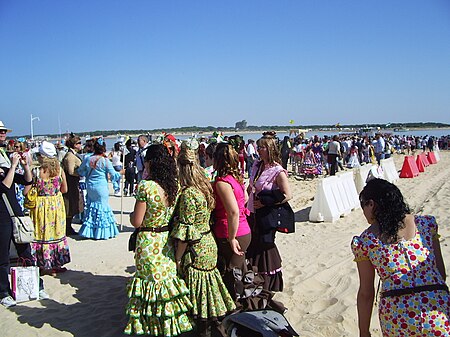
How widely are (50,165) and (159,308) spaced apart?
322cm

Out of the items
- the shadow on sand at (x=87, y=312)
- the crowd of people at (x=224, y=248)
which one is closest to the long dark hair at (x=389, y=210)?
the crowd of people at (x=224, y=248)

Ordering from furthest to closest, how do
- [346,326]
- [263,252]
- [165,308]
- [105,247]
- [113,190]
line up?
[113,190] → [105,247] → [263,252] → [346,326] → [165,308]

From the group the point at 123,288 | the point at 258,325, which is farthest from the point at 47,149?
the point at 258,325

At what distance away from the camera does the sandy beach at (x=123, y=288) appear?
418cm

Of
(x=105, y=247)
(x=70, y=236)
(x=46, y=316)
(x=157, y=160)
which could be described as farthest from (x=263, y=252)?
(x=70, y=236)

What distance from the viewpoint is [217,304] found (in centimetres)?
364

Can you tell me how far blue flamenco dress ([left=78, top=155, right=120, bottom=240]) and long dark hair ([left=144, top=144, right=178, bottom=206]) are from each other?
4162mm

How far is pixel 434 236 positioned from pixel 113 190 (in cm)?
1456

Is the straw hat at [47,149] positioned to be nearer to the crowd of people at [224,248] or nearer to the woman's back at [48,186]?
the woman's back at [48,186]

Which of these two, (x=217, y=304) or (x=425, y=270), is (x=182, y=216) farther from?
(x=425, y=270)

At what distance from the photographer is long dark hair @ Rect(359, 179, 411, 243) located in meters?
2.32

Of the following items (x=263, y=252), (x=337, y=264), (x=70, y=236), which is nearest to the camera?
(x=263, y=252)

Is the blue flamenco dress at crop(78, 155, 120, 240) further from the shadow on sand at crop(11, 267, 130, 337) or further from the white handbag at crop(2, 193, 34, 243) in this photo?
the white handbag at crop(2, 193, 34, 243)

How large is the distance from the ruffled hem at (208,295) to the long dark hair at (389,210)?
1.86m
